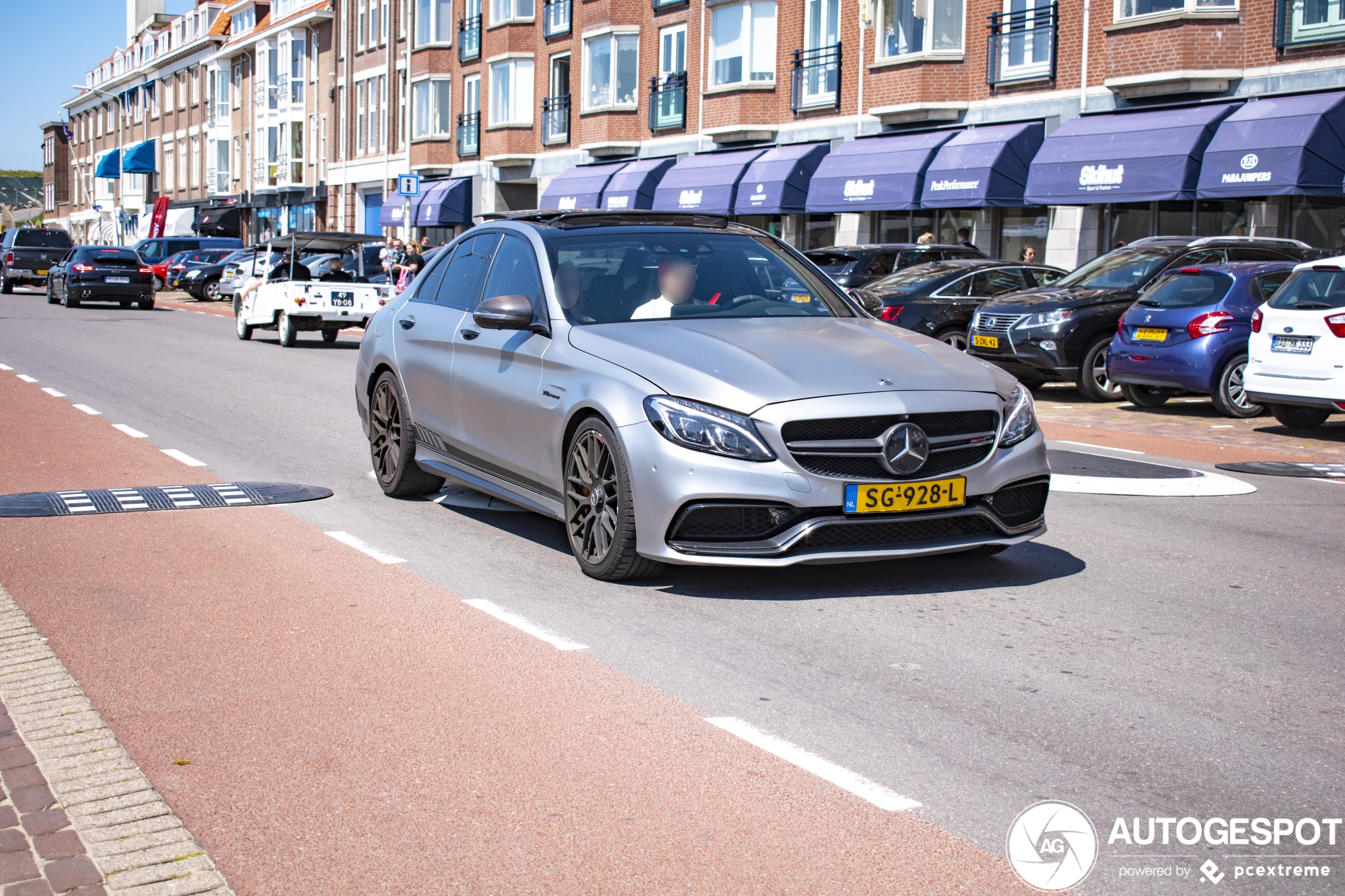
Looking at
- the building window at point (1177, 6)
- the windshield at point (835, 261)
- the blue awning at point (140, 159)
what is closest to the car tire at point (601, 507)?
the windshield at point (835, 261)

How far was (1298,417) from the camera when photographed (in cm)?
1452

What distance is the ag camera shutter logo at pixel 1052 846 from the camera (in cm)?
347

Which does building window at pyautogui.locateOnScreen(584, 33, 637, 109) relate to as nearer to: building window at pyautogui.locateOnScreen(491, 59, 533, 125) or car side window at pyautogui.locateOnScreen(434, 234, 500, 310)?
building window at pyautogui.locateOnScreen(491, 59, 533, 125)

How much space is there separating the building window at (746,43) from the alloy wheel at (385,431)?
2874cm

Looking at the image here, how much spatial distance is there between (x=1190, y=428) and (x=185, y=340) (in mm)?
17430

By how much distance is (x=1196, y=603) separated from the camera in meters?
6.37

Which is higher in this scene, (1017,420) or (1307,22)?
(1307,22)

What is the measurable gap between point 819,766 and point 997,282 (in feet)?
54.4

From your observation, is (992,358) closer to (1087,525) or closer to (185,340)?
(1087,525)

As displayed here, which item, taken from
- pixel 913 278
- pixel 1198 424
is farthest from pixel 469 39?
pixel 1198 424

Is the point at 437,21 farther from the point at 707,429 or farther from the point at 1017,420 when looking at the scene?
the point at 707,429

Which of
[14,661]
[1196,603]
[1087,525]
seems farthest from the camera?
[1087,525]

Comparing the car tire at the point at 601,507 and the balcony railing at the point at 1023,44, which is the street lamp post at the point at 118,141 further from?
the car tire at the point at 601,507

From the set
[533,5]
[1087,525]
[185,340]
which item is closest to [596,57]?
[533,5]
